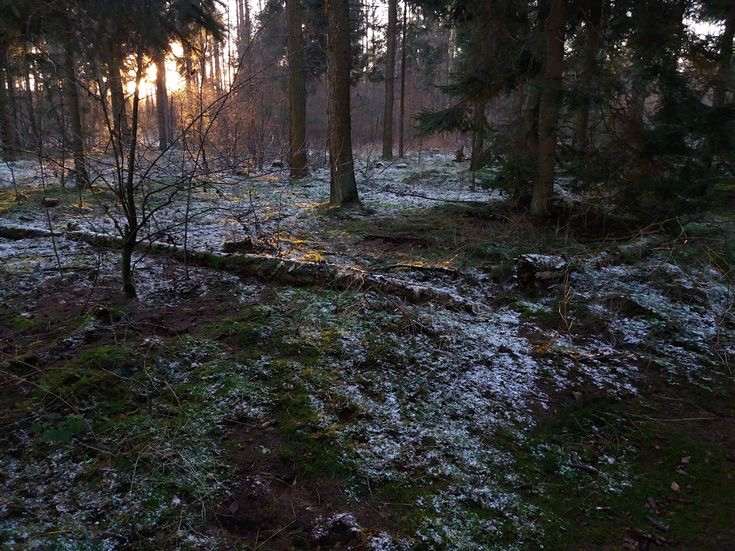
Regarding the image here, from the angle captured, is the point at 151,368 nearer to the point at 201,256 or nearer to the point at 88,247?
the point at 201,256

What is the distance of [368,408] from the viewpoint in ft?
10.9

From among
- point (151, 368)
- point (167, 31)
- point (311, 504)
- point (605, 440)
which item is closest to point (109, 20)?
point (167, 31)

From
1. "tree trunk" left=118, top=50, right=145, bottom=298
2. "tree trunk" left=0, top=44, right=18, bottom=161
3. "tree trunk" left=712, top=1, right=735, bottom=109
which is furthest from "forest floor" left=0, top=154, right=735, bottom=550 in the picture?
"tree trunk" left=712, top=1, right=735, bottom=109

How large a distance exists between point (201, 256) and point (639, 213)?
6.47m

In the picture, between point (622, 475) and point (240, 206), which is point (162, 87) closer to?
point (240, 206)

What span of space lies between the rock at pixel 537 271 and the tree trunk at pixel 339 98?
4.46 metres

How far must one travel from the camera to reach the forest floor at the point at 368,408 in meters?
2.47

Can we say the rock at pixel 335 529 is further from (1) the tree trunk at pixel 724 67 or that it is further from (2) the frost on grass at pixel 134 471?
(1) the tree trunk at pixel 724 67

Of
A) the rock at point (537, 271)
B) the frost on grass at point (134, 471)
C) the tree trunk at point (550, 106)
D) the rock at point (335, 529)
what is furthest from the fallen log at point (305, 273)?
the tree trunk at point (550, 106)

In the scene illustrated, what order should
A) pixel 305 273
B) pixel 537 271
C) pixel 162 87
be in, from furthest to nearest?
pixel 162 87
pixel 537 271
pixel 305 273

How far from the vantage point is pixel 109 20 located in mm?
7605

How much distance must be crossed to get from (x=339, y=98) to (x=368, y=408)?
771cm

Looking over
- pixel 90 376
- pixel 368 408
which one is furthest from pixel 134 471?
pixel 368 408

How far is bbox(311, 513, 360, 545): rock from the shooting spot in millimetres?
→ 2381
